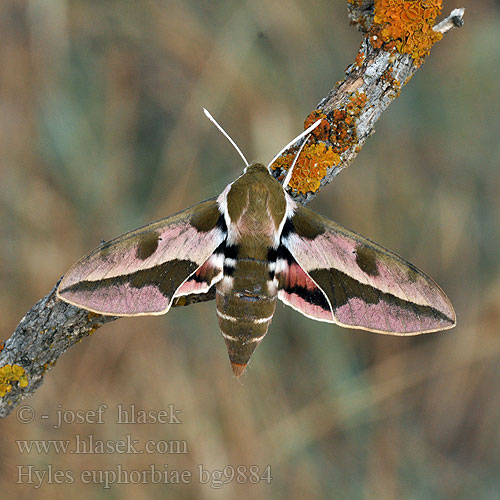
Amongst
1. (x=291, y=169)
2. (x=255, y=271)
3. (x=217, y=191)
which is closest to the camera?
(x=255, y=271)

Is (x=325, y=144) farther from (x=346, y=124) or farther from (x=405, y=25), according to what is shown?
(x=405, y=25)

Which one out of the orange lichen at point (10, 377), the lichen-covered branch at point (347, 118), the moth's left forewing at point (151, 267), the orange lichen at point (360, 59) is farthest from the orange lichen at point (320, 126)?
the orange lichen at point (10, 377)

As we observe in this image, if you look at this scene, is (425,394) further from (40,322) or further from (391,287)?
(40,322)

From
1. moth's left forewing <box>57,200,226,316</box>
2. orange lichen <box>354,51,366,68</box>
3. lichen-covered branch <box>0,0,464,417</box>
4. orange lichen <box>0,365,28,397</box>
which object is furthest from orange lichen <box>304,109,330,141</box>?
orange lichen <box>0,365,28,397</box>

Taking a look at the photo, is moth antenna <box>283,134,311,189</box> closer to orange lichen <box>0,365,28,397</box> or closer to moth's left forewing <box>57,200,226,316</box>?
moth's left forewing <box>57,200,226,316</box>

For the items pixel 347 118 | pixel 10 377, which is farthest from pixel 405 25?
pixel 10 377
